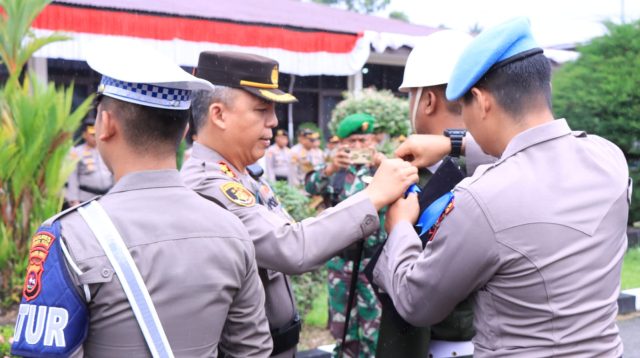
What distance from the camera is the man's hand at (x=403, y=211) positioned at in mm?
2078

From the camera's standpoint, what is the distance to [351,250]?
4816 millimetres

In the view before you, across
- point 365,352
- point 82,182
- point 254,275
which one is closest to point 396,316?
point 254,275

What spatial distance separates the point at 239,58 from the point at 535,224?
1247 mm

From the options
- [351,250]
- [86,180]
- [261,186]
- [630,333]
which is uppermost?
[261,186]

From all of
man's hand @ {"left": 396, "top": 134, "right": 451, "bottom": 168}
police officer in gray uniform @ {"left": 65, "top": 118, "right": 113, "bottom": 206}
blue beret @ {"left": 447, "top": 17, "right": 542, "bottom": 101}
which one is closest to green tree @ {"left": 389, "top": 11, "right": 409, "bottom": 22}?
police officer in gray uniform @ {"left": 65, "top": 118, "right": 113, "bottom": 206}

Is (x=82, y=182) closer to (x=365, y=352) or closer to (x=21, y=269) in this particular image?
(x=21, y=269)

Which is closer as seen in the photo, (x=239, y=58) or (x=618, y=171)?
(x=618, y=171)

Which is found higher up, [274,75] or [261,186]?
[274,75]

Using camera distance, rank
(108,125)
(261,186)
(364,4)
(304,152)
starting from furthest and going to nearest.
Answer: (364,4) → (304,152) → (261,186) → (108,125)

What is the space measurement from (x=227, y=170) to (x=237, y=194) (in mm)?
191

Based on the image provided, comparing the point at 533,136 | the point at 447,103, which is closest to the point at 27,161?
the point at 447,103

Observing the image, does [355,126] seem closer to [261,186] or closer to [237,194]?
[261,186]

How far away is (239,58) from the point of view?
241 cm

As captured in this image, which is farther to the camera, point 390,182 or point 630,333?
point 630,333
